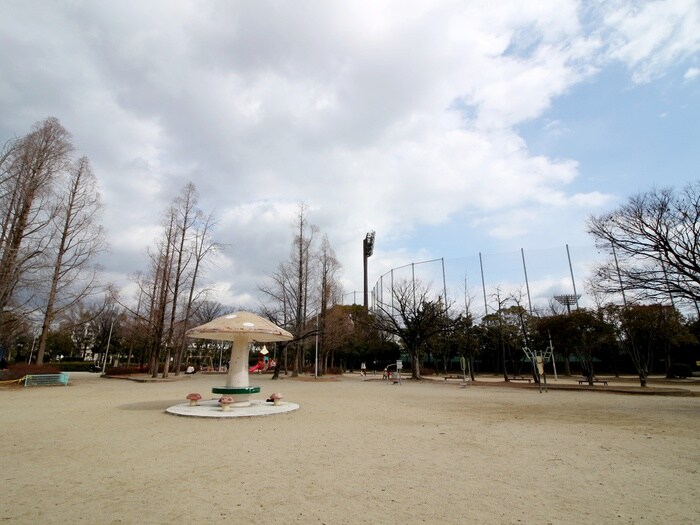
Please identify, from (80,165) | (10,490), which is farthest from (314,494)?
(80,165)

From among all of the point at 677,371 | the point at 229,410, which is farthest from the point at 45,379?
the point at 677,371

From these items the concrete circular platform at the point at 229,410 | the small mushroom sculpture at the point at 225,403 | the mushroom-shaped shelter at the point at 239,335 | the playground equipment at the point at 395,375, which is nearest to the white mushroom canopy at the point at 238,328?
the mushroom-shaped shelter at the point at 239,335

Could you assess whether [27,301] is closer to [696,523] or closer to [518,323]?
[696,523]

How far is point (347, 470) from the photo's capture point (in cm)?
515

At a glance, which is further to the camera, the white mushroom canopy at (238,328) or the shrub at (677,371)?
the shrub at (677,371)

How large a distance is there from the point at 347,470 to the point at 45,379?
895 inches

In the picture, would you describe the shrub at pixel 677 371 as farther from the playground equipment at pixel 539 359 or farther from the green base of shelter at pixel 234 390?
the green base of shelter at pixel 234 390

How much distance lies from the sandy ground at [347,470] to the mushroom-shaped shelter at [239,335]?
213cm

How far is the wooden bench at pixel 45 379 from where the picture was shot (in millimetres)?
19484

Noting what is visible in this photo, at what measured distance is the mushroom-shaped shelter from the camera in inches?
438

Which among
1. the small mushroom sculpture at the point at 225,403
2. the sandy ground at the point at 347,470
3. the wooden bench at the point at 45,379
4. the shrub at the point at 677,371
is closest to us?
the sandy ground at the point at 347,470

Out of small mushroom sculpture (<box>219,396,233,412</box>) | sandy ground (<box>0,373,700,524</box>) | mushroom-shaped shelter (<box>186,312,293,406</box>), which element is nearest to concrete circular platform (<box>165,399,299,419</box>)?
small mushroom sculpture (<box>219,396,233,412</box>)

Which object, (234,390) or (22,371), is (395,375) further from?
(22,371)

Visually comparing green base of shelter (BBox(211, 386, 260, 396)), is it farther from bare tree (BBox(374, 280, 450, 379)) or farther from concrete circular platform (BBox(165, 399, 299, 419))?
bare tree (BBox(374, 280, 450, 379))
